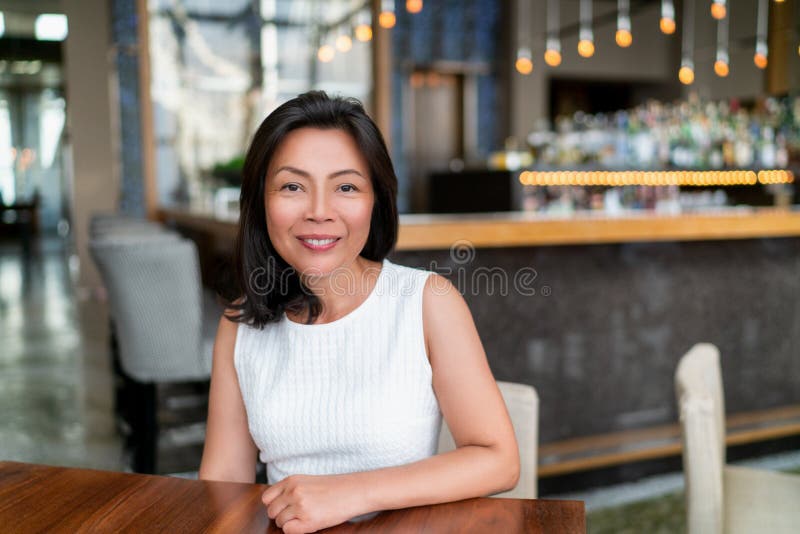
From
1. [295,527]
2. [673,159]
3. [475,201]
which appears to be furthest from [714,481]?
[673,159]

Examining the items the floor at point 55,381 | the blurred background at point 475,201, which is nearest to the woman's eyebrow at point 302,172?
the blurred background at point 475,201

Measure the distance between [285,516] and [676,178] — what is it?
7.17 m

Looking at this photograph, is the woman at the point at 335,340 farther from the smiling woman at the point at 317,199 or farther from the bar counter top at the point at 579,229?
the bar counter top at the point at 579,229

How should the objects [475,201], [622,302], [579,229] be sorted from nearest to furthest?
[579,229] < [622,302] < [475,201]

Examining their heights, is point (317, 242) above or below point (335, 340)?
above

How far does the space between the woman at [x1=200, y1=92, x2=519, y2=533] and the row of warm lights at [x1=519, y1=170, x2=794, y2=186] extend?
5850mm

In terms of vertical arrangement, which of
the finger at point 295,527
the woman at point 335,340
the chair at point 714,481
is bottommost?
the chair at point 714,481

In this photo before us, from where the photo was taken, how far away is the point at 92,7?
757 cm

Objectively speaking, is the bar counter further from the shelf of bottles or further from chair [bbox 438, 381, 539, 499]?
the shelf of bottles

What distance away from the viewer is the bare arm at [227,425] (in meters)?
1.23

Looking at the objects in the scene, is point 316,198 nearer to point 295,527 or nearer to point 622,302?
point 295,527

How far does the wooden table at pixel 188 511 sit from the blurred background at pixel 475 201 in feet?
1.61

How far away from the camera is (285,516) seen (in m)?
0.87

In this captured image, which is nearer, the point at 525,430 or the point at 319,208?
the point at 319,208
